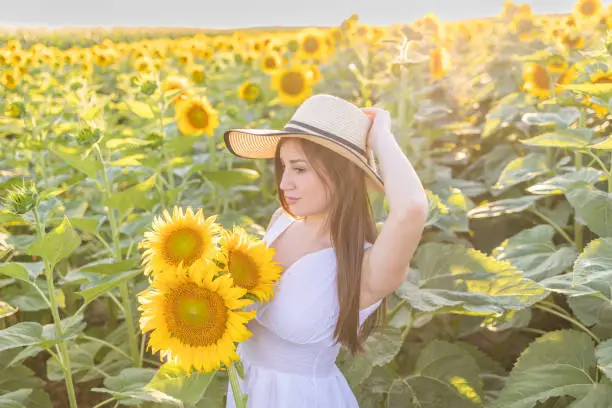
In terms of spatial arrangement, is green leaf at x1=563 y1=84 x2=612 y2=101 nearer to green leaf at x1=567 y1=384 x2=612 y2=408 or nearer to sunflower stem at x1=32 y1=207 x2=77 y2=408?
green leaf at x1=567 y1=384 x2=612 y2=408

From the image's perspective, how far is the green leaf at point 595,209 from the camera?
5.95 ft

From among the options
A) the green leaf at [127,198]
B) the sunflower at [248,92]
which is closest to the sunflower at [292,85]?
the sunflower at [248,92]

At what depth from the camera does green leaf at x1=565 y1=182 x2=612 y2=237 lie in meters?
1.81

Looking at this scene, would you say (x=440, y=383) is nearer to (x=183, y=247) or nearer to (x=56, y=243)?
(x=183, y=247)

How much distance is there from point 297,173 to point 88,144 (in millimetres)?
801

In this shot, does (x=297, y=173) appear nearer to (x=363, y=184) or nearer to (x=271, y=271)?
(x=363, y=184)

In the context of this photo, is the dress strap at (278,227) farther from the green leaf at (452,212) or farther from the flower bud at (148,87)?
the flower bud at (148,87)

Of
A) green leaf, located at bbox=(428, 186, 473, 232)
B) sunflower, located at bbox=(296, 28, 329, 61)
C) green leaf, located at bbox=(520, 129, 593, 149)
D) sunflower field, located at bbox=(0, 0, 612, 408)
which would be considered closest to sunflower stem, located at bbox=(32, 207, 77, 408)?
sunflower field, located at bbox=(0, 0, 612, 408)

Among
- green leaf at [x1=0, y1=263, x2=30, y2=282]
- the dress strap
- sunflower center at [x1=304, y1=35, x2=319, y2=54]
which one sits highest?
sunflower center at [x1=304, y1=35, x2=319, y2=54]

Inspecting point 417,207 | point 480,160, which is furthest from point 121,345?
point 480,160

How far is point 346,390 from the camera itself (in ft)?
5.12

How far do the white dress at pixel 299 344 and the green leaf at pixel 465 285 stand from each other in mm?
168

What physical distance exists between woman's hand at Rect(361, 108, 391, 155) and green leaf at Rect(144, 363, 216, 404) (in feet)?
1.86

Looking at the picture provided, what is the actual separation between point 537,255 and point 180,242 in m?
1.21
